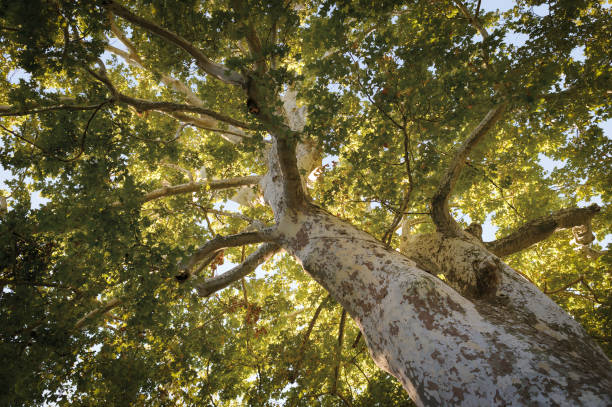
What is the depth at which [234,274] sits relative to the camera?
400 centimetres

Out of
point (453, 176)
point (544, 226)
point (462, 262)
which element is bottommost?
point (462, 262)

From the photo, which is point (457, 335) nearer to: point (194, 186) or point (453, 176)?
point (453, 176)

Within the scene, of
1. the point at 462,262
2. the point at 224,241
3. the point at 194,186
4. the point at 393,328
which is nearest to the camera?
the point at 393,328

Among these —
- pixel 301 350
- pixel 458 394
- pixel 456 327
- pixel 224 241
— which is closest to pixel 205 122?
pixel 224 241

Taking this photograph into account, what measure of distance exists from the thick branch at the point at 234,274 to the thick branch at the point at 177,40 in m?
2.33

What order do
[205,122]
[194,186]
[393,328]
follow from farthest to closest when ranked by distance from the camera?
[205,122]
[194,186]
[393,328]

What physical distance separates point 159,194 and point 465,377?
17.2 ft

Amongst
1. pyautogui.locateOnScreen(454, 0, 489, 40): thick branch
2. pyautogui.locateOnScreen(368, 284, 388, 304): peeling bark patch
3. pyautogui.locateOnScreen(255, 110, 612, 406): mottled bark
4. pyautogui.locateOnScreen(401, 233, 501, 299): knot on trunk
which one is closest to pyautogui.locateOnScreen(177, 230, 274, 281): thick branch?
pyautogui.locateOnScreen(255, 110, 612, 406): mottled bark

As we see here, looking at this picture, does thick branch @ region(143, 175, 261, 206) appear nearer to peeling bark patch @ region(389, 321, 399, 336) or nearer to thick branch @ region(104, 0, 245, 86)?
thick branch @ region(104, 0, 245, 86)

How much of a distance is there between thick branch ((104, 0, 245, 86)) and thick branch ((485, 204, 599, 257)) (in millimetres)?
4160

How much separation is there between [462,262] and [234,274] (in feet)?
9.66

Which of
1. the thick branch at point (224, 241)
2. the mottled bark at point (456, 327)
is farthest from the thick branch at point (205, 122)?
the mottled bark at point (456, 327)

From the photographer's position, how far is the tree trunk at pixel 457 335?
1558 millimetres

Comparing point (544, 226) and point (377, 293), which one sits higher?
point (544, 226)
